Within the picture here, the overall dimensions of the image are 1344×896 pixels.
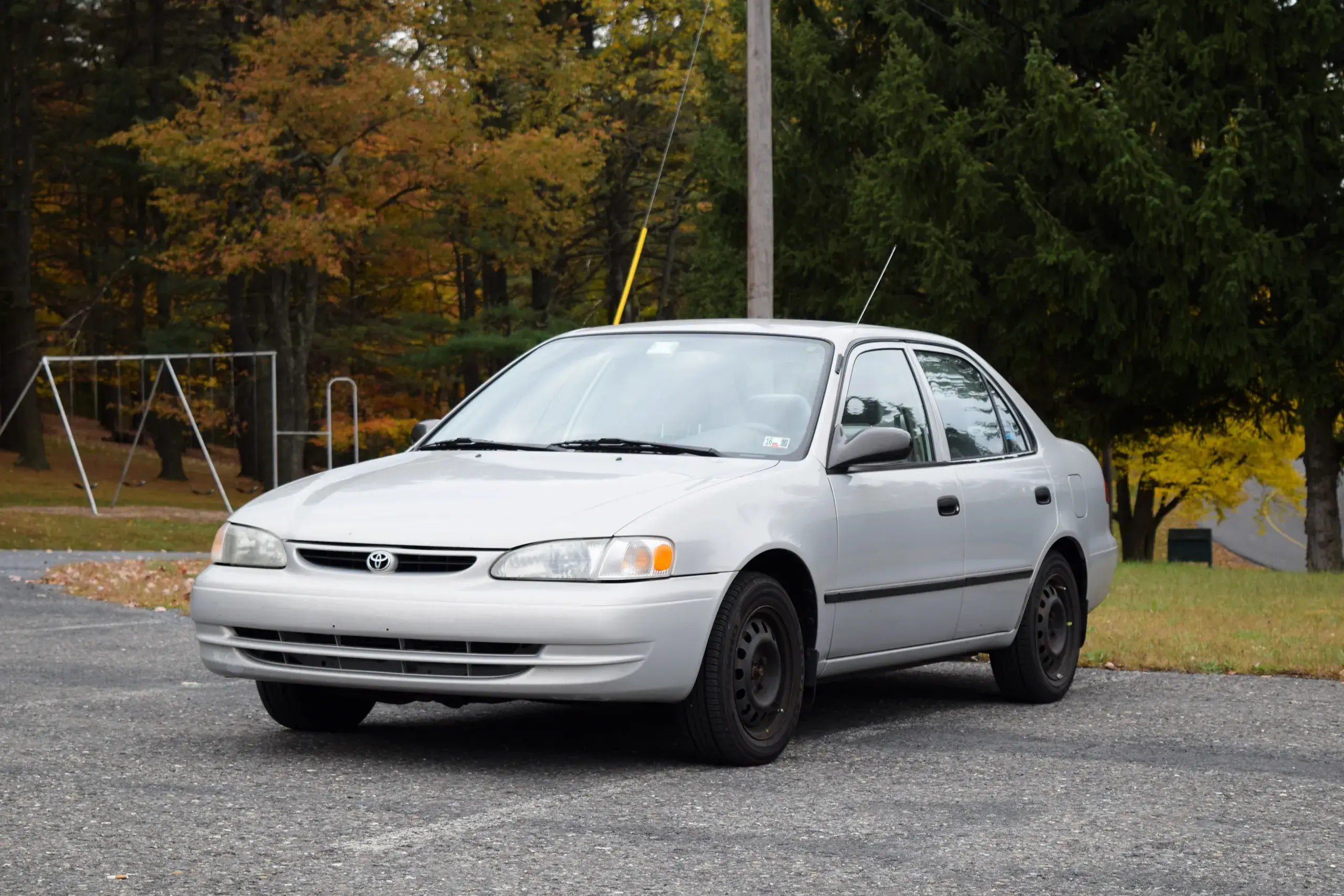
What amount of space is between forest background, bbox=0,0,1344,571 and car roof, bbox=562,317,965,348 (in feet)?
43.6

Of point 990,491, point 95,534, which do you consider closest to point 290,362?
point 95,534

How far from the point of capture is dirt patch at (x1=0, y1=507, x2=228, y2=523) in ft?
98.3

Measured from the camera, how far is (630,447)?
7145 millimetres

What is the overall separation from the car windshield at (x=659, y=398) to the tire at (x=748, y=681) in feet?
2.31

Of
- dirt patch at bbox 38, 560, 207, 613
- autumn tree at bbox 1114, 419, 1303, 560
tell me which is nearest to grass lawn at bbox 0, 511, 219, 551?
dirt patch at bbox 38, 560, 207, 613

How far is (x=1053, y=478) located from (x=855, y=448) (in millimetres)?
2080

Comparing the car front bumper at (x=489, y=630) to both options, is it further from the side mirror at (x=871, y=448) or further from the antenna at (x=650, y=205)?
the antenna at (x=650, y=205)

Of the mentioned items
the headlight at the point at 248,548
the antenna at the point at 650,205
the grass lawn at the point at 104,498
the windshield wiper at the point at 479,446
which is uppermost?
the antenna at the point at 650,205

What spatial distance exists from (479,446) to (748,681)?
165cm

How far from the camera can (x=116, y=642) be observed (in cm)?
1087

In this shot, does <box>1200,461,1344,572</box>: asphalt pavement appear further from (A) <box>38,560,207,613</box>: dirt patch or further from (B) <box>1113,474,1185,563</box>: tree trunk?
(A) <box>38,560,207,613</box>: dirt patch

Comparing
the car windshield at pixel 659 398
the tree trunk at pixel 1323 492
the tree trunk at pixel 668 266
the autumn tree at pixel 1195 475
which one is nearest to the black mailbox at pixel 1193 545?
the autumn tree at pixel 1195 475

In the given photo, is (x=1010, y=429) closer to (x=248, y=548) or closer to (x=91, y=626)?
(x=248, y=548)

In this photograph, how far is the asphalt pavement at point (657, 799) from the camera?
4883 mm
